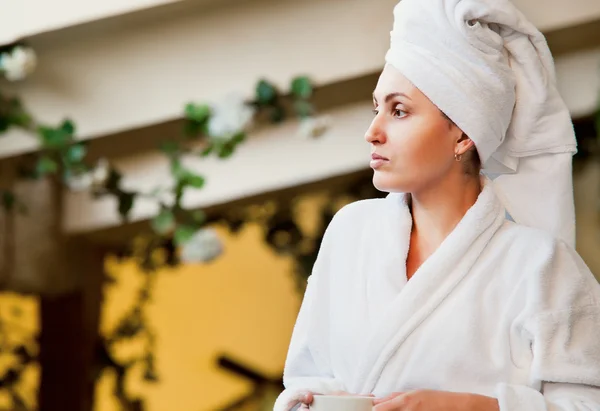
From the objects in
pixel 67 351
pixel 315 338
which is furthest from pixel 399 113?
pixel 67 351

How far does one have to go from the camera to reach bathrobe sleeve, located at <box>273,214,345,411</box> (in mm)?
1226

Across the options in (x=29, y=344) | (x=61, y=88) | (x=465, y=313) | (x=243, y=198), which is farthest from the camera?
(x=29, y=344)

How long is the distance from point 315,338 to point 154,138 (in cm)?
146

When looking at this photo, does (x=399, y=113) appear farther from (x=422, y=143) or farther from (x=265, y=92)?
(x=265, y=92)

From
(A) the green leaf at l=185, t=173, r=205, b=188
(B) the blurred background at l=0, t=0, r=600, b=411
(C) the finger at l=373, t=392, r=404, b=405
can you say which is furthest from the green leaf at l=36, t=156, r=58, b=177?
(C) the finger at l=373, t=392, r=404, b=405

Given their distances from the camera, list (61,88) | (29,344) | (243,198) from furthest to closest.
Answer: (29,344) < (243,198) < (61,88)

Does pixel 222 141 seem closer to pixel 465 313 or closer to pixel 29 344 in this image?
pixel 29 344

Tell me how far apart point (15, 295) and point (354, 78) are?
4.54 feet

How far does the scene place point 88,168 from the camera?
2.52 meters

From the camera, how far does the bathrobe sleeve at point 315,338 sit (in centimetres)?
123

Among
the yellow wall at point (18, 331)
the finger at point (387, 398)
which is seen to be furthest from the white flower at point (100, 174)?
the finger at point (387, 398)

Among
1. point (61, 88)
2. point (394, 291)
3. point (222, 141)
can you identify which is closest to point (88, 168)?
point (61, 88)

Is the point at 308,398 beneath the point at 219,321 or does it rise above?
above

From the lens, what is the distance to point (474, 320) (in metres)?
1.11
